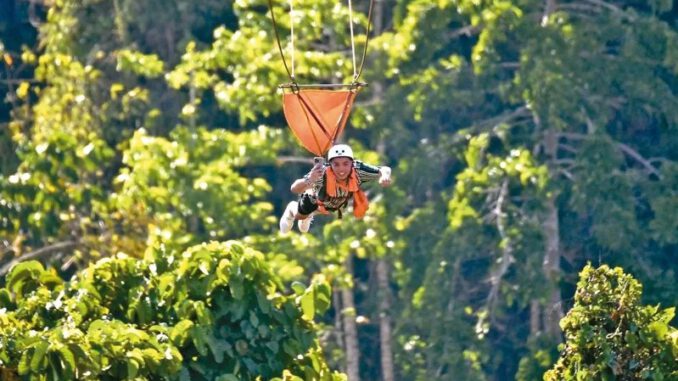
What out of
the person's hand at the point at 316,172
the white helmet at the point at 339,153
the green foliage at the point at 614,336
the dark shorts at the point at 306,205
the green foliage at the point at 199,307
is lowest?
the green foliage at the point at 614,336

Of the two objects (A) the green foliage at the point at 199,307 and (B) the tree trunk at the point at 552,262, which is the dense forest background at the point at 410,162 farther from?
(A) the green foliage at the point at 199,307

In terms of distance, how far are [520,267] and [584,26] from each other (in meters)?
3.38

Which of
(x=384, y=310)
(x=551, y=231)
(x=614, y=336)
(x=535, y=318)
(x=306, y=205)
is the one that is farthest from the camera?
(x=384, y=310)

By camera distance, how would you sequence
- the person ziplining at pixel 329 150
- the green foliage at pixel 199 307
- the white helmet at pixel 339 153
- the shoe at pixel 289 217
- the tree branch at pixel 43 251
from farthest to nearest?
the tree branch at pixel 43 251 → the green foliage at pixel 199 307 → the shoe at pixel 289 217 → the person ziplining at pixel 329 150 → the white helmet at pixel 339 153

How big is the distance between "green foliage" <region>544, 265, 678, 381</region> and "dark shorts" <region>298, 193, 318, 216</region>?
2.64 m

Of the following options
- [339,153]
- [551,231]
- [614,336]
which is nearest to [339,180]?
[339,153]

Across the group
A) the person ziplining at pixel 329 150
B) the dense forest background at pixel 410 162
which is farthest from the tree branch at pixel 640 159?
the person ziplining at pixel 329 150

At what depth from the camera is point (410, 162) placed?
1521 inches

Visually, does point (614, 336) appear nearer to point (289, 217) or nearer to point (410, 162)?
point (289, 217)

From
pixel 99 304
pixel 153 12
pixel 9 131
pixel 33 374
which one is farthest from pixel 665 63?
pixel 33 374

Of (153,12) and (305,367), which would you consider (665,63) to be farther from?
(305,367)

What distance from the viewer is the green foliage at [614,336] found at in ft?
78.9

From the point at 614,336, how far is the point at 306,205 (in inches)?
120

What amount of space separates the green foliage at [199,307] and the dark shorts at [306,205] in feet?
9.44
